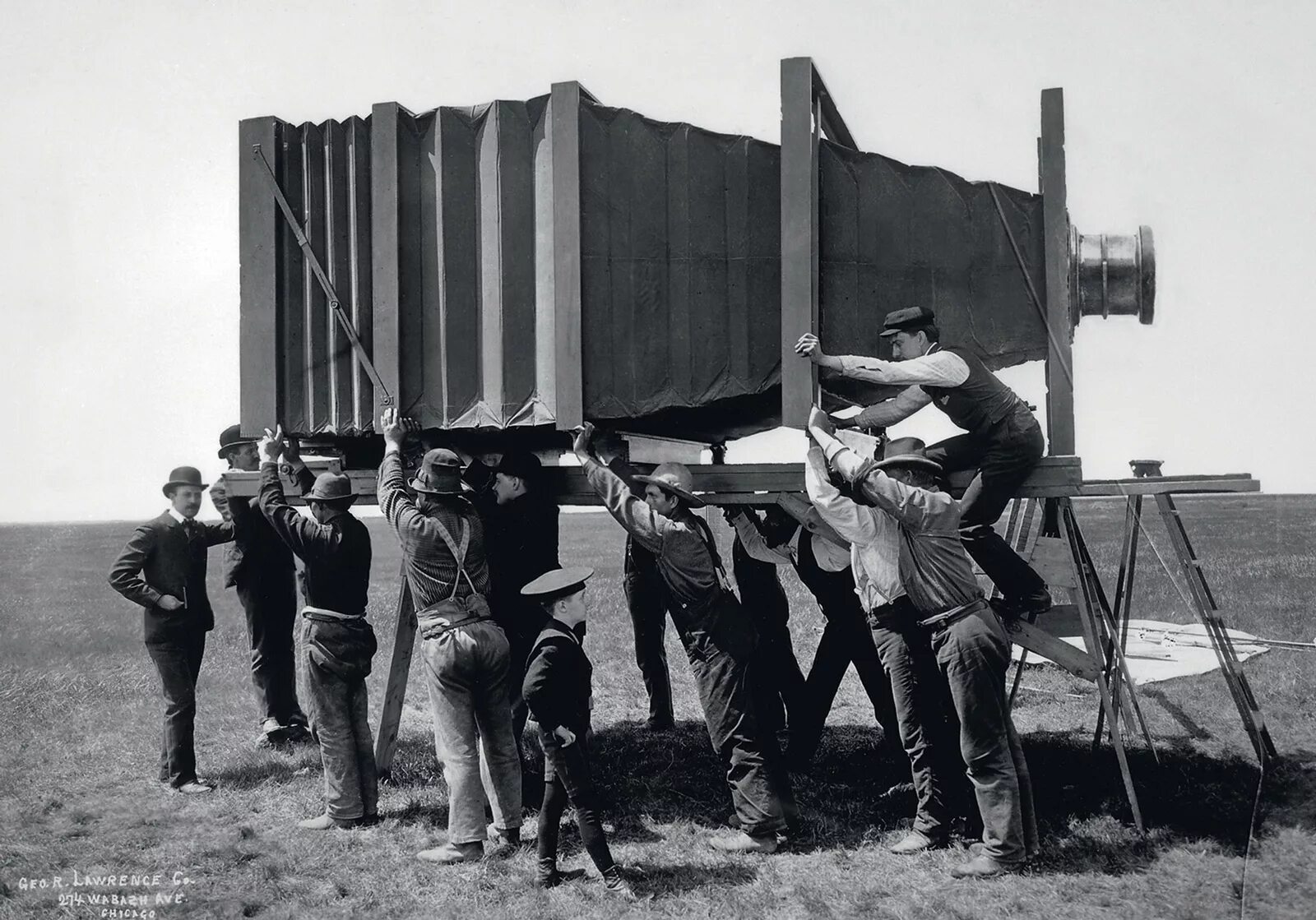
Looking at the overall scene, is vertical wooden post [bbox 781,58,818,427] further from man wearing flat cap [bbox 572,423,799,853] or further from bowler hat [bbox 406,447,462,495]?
bowler hat [bbox 406,447,462,495]

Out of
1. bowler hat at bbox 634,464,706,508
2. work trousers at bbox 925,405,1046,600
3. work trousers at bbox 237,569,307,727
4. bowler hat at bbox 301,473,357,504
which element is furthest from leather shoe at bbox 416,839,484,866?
work trousers at bbox 237,569,307,727

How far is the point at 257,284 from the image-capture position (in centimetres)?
654

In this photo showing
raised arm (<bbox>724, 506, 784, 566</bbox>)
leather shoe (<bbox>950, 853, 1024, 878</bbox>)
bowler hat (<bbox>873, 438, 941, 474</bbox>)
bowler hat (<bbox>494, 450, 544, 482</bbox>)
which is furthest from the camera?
raised arm (<bbox>724, 506, 784, 566</bbox>)

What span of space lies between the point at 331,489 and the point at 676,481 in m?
2.24

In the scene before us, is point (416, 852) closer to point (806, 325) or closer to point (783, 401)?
point (783, 401)

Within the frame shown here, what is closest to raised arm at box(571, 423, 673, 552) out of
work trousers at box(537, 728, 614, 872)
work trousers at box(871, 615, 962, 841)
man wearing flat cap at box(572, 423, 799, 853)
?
man wearing flat cap at box(572, 423, 799, 853)

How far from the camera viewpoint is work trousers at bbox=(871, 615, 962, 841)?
5.68 meters

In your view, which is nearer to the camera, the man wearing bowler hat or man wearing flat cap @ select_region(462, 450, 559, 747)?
man wearing flat cap @ select_region(462, 450, 559, 747)

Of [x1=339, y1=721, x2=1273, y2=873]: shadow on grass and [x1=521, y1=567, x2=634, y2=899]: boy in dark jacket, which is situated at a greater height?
[x1=521, y1=567, x2=634, y2=899]: boy in dark jacket

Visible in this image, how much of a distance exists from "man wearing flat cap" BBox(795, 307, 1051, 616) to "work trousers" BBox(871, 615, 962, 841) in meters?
0.88

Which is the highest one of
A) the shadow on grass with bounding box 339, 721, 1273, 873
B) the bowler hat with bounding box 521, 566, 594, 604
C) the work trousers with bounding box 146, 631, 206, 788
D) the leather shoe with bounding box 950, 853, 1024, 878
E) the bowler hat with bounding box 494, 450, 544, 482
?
the bowler hat with bounding box 494, 450, 544, 482

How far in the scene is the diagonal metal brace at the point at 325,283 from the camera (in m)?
6.33

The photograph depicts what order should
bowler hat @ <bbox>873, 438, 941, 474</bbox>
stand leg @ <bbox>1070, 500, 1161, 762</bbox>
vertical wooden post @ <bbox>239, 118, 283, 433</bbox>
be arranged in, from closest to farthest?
bowler hat @ <bbox>873, 438, 941, 474</bbox> < vertical wooden post @ <bbox>239, 118, 283, 433</bbox> < stand leg @ <bbox>1070, 500, 1161, 762</bbox>

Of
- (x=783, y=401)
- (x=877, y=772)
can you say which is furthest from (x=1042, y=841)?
(x=783, y=401)
